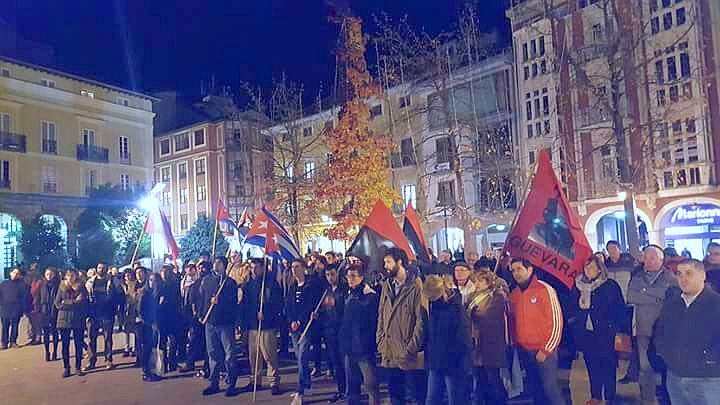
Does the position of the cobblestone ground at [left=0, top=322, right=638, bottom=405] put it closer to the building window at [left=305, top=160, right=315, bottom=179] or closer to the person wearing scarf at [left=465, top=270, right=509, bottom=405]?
the person wearing scarf at [left=465, top=270, right=509, bottom=405]

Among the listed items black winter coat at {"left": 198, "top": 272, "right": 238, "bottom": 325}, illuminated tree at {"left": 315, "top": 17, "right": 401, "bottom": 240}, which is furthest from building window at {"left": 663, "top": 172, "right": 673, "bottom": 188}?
black winter coat at {"left": 198, "top": 272, "right": 238, "bottom": 325}

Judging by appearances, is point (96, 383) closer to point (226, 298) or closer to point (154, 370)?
point (154, 370)

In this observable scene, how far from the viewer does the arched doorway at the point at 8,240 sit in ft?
125

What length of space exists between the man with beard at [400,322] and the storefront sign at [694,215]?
2196 centimetres

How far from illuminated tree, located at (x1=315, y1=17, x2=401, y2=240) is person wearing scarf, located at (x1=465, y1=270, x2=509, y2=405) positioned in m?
13.4

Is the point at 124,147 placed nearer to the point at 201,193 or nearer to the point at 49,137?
the point at 49,137

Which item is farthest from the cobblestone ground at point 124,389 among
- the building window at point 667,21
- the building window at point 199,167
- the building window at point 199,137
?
the building window at point 199,137

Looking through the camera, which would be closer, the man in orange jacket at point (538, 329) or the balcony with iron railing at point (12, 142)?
the man in orange jacket at point (538, 329)

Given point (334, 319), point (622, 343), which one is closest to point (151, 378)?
point (334, 319)

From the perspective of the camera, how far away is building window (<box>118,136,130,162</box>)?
158ft

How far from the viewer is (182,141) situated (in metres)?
59.5

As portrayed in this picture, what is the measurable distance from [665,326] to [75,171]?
45.3 metres

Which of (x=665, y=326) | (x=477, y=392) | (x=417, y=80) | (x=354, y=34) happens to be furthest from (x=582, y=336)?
(x=417, y=80)

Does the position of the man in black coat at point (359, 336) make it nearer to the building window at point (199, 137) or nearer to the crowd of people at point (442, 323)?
the crowd of people at point (442, 323)
